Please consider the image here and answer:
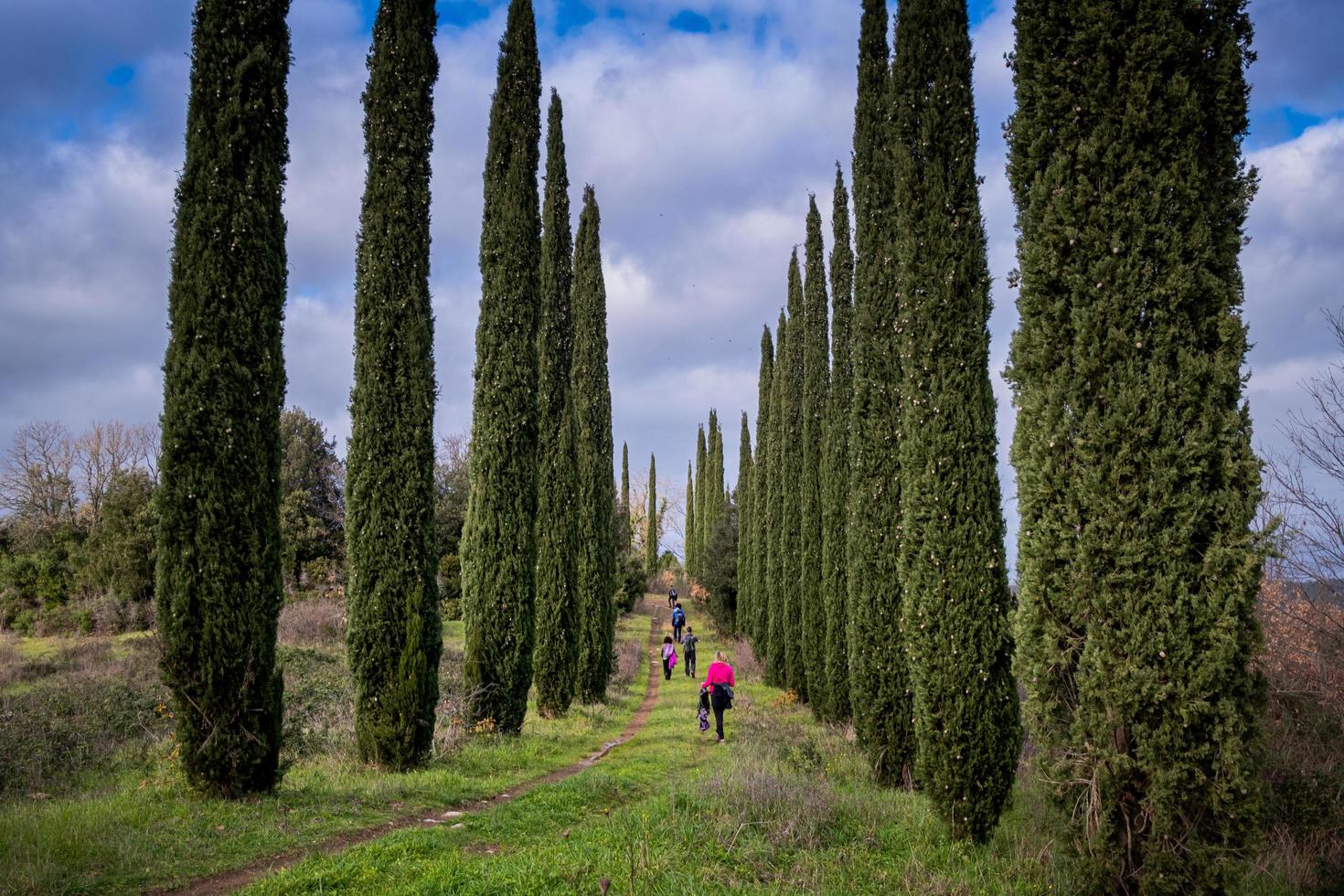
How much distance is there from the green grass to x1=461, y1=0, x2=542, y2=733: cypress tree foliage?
1628 mm

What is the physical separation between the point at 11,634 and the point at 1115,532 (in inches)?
1131

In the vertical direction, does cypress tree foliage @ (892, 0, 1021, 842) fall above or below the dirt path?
above

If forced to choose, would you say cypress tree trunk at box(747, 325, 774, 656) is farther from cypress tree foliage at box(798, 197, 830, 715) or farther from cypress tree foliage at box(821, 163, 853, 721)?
cypress tree foliage at box(821, 163, 853, 721)

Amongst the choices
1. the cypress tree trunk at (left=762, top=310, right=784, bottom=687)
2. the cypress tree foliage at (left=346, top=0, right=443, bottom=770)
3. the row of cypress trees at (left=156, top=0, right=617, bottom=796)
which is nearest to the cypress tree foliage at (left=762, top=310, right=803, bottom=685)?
the cypress tree trunk at (left=762, top=310, right=784, bottom=687)

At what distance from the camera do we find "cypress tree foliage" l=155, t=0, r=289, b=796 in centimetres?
688

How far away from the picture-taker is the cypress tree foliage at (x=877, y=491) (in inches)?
352

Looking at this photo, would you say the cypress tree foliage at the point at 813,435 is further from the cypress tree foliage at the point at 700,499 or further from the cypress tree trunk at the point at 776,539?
the cypress tree foliage at the point at 700,499

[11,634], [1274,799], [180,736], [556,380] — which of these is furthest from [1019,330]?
[11,634]

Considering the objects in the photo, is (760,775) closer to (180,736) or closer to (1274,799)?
(1274,799)

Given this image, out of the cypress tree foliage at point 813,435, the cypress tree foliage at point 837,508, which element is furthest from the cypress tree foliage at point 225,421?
the cypress tree foliage at point 813,435

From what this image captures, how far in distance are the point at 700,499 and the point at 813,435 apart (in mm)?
33239

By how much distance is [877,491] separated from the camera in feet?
30.5

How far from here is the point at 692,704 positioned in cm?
1817

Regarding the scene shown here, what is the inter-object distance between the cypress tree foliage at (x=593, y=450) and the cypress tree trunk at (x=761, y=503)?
737cm
